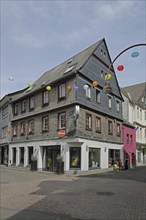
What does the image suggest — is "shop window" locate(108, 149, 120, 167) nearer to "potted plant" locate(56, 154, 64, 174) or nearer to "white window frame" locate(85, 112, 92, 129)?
"white window frame" locate(85, 112, 92, 129)

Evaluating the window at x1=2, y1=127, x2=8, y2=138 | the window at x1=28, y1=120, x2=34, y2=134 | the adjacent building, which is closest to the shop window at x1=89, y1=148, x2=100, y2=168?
the window at x1=28, y1=120, x2=34, y2=134

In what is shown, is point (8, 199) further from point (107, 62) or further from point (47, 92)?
point (107, 62)

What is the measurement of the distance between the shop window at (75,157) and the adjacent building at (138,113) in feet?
59.8

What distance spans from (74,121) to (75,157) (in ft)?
10.5

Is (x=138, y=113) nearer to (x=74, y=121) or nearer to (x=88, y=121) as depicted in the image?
(x=88, y=121)

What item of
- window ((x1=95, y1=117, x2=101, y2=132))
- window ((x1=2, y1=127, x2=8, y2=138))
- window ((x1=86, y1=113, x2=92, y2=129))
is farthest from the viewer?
window ((x1=2, y1=127, x2=8, y2=138))

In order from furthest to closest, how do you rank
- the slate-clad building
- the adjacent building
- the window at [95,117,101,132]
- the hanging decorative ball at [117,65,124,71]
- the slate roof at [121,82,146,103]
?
the slate roof at [121,82,146,103] < the adjacent building < the window at [95,117,101,132] < the slate-clad building < the hanging decorative ball at [117,65,124,71]

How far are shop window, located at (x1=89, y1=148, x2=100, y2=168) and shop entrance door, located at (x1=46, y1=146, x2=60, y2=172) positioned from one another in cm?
312

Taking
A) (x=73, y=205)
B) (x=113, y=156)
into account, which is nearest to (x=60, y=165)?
(x=113, y=156)

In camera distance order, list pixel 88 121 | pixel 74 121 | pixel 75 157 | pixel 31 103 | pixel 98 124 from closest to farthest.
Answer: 1. pixel 74 121
2. pixel 75 157
3. pixel 88 121
4. pixel 98 124
5. pixel 31 103

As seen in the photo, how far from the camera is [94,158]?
25.6 m

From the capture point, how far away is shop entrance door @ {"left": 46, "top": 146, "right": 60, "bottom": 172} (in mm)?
25028

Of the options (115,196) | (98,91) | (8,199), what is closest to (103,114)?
(98,91)

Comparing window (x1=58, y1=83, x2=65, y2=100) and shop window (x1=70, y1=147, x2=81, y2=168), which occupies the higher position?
window (x1=58, y1=83, x2=65, y2=100)
